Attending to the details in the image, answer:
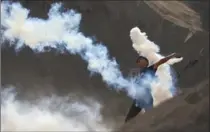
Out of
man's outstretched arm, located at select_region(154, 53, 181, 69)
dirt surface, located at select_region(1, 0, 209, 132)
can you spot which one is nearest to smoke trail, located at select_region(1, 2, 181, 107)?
dirt surface, located at select_region(1, 0, 209, 132)

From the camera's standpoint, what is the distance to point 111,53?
71.6 inches

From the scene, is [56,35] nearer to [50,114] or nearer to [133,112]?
[50,114]

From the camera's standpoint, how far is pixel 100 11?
5.96 feet

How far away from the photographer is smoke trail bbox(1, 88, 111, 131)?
178 centimetres

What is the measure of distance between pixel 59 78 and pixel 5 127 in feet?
0.84

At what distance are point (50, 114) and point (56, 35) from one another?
0.94 ft

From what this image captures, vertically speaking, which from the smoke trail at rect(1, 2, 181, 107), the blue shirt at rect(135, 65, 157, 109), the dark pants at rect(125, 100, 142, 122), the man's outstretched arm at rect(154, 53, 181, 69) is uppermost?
the smoke trail at rect(1, 2, 181, 107)

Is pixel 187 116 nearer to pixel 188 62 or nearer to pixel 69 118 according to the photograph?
pixel 188 62

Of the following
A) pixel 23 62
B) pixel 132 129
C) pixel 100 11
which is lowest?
pixel 132 129

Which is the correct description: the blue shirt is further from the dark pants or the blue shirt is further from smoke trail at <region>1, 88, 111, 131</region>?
smoke trail at <region>1, 88, 111, 131</region>

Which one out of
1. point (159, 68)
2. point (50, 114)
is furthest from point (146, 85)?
point (50, 114)

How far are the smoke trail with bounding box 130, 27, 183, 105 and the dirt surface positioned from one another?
2cm

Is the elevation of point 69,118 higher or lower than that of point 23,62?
lower

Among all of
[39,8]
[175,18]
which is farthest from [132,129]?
[39,8]
